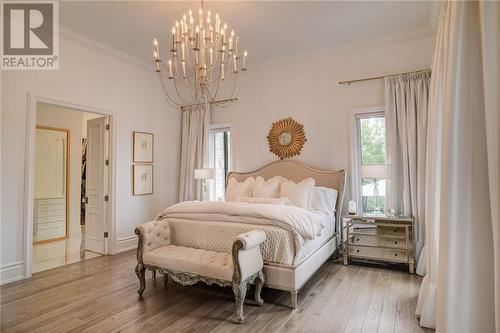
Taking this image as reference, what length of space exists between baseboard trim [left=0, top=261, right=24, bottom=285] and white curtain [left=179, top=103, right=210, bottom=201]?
273 cm

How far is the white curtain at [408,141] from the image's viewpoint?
3785 millimetres

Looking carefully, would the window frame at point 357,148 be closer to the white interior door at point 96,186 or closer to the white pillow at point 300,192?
the white pillow at point 300,192

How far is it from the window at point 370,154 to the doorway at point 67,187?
409cm

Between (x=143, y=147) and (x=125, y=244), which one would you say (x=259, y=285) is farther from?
(x=143, y=147)

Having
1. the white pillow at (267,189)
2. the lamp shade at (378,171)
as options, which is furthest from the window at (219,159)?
the lamp shade at (378,171)

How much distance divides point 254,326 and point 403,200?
282 cm

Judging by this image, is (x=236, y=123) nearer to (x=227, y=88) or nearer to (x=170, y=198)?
(x=227, y=88)

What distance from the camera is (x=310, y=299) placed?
2.83m

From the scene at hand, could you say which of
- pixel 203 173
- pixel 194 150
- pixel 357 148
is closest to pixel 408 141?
pixel 357 148

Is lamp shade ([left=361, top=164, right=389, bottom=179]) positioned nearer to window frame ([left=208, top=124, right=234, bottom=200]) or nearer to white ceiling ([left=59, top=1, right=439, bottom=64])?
white ceiling ([left=59, top=1, right=439, bottom=64])

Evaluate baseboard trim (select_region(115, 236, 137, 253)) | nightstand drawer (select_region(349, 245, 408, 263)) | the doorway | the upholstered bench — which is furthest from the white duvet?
the doorway

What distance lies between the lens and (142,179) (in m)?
5.10

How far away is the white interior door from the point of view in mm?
4672

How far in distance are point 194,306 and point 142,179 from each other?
3008mm
